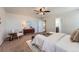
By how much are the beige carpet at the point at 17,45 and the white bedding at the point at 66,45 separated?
1.87 ft

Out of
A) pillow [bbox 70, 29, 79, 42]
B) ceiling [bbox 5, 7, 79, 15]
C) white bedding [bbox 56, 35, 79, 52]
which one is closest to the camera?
white bedding [bbox 56, 35, 79, 52]

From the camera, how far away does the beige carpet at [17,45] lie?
154cm

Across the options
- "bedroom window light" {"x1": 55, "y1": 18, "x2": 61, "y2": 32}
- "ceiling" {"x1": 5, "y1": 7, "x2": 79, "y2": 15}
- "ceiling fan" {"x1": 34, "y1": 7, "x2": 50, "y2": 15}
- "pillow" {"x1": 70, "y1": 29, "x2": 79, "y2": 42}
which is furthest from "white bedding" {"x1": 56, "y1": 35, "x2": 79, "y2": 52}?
"ceiling fan" {"x1": 34, "y1": 7, "x2": 50, "y2": 15}

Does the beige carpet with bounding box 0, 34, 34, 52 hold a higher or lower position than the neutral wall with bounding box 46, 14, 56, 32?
lower

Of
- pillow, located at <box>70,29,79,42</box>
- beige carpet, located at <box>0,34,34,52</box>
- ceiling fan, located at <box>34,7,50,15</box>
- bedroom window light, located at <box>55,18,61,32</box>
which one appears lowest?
beige carpet, located at <box>0,34,34,52</box>

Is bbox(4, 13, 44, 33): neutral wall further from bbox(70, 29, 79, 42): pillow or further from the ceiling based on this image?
bbox(70, 29, 79, 42): pillow

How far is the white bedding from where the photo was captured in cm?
139

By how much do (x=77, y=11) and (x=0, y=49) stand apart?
4.97 feet

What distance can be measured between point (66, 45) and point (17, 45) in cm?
91

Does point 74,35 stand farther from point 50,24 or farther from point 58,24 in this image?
point 50,24

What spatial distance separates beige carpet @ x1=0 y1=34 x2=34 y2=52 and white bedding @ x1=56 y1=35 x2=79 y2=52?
570mm

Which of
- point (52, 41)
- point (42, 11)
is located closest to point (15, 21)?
point (42, 11)

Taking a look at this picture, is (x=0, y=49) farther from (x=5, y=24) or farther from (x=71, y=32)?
(x=71, y=32)
